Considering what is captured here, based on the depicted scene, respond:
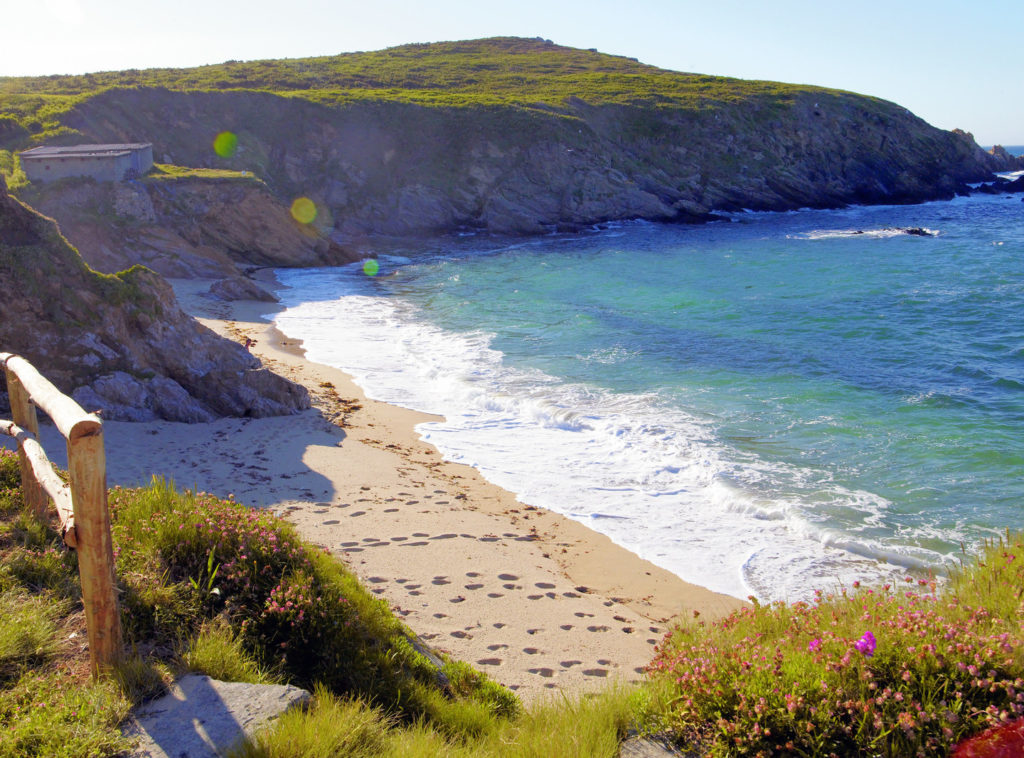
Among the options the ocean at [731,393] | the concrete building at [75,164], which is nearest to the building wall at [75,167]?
the concrete building at [75,164]

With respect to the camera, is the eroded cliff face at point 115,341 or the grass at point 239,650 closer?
the grass at point 239,650

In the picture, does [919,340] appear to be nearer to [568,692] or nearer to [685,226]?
[568,692]

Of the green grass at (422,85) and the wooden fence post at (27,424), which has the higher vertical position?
the green grass at (422,85)

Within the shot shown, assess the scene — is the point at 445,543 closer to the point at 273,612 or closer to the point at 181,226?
the point at 273,612

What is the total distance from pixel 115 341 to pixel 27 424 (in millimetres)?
6407

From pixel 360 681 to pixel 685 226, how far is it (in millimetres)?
47163

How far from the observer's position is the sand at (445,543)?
6.05 metres

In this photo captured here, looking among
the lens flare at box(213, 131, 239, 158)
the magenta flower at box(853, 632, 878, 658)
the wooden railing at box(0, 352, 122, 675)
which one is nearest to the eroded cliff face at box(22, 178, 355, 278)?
the lens flare at box(213, 131, 239, 158)

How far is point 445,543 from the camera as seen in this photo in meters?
7.93

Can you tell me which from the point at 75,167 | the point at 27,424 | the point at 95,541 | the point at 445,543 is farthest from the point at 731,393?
the point at 75,167

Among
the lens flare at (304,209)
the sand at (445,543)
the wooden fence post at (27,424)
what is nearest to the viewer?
the wooden fence post at (27,424)

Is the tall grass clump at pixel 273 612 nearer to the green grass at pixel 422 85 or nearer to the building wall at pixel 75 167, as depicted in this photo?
the building wall at pixel 75 167

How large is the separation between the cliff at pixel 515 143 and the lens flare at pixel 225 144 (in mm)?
433

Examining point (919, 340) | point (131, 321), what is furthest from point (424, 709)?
point (919, 340)
